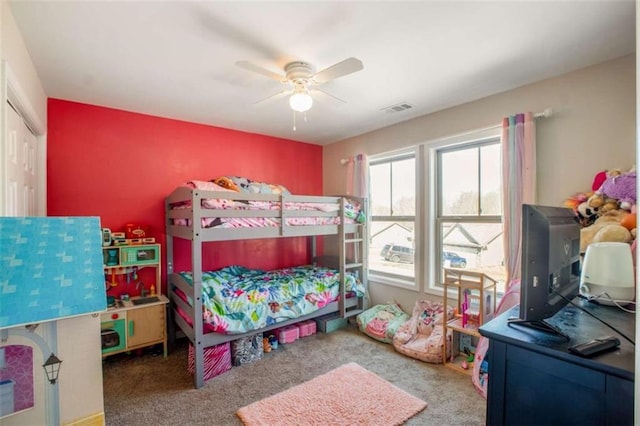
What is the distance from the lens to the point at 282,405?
6.94 feet

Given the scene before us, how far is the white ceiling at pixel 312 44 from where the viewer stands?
5.27 ft

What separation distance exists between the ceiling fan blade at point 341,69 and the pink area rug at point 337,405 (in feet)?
7.48

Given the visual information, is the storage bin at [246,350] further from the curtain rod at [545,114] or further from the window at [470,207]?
the curtain rod at [545,114]

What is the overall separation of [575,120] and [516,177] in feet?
1.85

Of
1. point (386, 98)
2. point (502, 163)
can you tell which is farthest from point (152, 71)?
point (502, 163)

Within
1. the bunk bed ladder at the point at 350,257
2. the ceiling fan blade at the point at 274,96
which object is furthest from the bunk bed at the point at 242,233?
the ceiling fan blade at the point at 274,96

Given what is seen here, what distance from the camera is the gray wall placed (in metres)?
2.07

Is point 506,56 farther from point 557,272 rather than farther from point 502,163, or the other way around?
point 557,272

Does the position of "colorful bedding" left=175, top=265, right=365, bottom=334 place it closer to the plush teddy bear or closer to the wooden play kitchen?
the wooden play kitchen

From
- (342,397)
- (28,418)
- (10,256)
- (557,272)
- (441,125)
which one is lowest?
(342,397)

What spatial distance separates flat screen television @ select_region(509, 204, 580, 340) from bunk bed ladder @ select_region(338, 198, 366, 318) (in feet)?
7.54

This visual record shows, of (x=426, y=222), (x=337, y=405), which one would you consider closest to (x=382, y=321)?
(x=426, y=222)

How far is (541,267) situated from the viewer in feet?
3.81

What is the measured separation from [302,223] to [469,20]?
2174 mm
